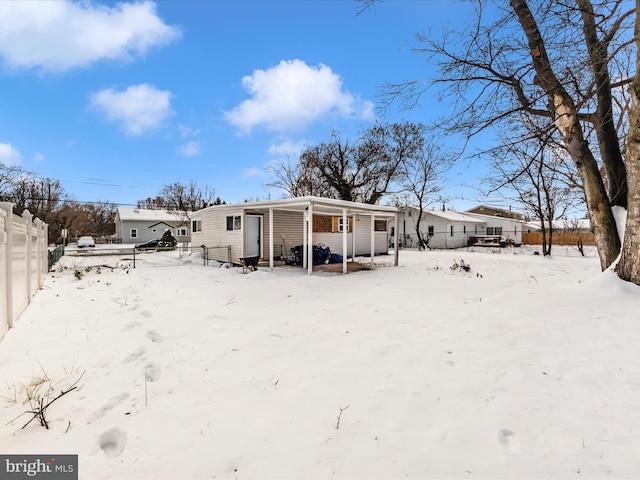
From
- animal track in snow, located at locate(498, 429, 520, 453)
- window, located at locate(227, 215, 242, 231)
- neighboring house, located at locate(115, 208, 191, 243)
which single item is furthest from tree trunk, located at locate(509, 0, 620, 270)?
neighboring house, located at locate(115, 208, 191, 243)

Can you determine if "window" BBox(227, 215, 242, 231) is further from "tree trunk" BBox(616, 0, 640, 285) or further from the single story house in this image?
"tree trunk" BBox(616, 0, 640, 285)

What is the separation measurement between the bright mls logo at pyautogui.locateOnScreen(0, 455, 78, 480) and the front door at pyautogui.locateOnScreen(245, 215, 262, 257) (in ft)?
36.0

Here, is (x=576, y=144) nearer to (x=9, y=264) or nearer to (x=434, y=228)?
(x=9, y=264)

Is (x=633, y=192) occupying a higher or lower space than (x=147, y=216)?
lower

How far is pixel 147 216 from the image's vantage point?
35.6 m

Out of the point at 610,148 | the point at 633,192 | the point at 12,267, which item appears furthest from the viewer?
the point at 610,148

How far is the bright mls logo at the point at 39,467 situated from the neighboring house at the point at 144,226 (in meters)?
34.5

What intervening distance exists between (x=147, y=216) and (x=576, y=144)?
3877 cm

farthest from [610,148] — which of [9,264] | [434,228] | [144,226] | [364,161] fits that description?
[144,226]

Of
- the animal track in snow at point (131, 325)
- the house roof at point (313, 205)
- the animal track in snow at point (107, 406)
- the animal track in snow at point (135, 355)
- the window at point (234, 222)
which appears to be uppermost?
the house roof at point (313, 205)

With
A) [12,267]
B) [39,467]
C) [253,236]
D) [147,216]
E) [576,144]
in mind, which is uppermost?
[147,216]

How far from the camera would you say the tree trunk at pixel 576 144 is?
6262 mm

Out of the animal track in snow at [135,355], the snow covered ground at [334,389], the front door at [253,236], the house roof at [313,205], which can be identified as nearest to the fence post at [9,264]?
the snow covered ground at [334,389]

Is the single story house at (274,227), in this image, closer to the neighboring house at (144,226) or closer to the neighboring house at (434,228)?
the neighboring house at (434,228)
